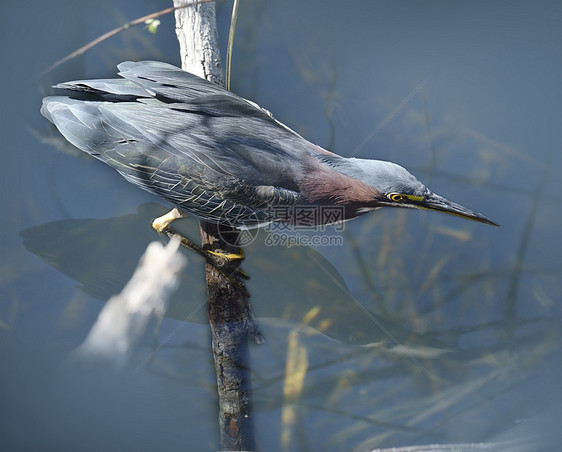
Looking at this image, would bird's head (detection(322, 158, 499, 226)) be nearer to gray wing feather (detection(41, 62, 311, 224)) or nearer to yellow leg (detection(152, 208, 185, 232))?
gray wing feather (detection(41, 62, 311, 224))

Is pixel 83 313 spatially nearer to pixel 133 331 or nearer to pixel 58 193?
pixel 133 331

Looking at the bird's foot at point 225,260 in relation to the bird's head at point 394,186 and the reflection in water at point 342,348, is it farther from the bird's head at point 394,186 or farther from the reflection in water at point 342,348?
the bird's head at point 394,186

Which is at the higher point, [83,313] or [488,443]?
[83,313]

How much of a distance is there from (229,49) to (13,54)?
1.28 m

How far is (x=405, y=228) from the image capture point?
338 cm

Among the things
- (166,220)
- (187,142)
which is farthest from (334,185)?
(166,220)

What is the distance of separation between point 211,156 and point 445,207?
1.21 metres

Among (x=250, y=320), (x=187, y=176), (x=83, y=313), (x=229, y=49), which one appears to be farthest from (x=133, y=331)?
(x=229, y=49)

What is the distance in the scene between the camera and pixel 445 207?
305cm

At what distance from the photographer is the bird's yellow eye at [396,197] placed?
2.98m

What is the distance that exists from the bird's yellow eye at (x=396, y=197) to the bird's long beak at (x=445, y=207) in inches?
3.3

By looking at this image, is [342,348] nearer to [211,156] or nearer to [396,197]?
[396,197]

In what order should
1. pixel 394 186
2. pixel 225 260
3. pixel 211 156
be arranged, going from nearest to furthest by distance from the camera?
pixel 211 156, pixel 394 186, pixel 225 260

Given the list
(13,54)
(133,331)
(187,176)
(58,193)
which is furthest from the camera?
(13,54)
